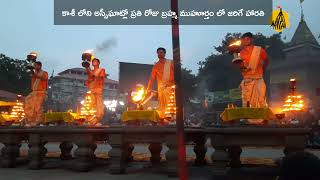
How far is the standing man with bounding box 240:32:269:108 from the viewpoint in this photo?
9.28 metres

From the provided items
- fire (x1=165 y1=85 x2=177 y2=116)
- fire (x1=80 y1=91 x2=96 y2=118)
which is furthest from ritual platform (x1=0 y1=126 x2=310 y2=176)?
fire (x1=80 y1=91 x2=96 y2=118)

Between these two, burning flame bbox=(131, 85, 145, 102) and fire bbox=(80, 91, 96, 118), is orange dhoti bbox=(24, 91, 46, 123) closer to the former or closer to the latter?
fire bbox=(80, 91, 96, 118)

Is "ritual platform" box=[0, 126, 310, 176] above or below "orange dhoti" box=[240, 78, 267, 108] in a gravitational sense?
below

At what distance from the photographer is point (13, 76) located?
4319 centimetres

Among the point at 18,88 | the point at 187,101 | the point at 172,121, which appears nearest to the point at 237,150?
the point at 172,121

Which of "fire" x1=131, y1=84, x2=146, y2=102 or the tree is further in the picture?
the tree

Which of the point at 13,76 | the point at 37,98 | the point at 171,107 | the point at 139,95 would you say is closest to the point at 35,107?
the point at 37,98

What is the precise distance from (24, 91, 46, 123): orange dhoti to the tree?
31650 millimetres

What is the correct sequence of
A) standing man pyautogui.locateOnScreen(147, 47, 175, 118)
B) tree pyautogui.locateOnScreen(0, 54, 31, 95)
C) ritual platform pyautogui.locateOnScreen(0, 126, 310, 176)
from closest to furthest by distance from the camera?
ritual platform pyautogui.locateOnScreen(0, 126, 310, 176) < standing man pyautogui.locateOnScreen(147, 47, 175, 118) < tree pyautogui.locateOnScreen(0, 54, 31, 95)

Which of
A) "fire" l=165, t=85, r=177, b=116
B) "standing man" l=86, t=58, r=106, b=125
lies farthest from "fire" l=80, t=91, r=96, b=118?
"fire" l=165, t=85, r=177, b=116

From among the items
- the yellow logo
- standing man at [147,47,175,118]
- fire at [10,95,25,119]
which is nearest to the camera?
the yellow logo

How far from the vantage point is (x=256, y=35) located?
4359cm

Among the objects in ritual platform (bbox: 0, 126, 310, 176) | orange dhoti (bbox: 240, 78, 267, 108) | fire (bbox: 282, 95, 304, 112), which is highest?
orange dhoti (bbox: 240, 78, 267, 108)

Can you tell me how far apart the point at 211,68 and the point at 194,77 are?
2.69 meters
